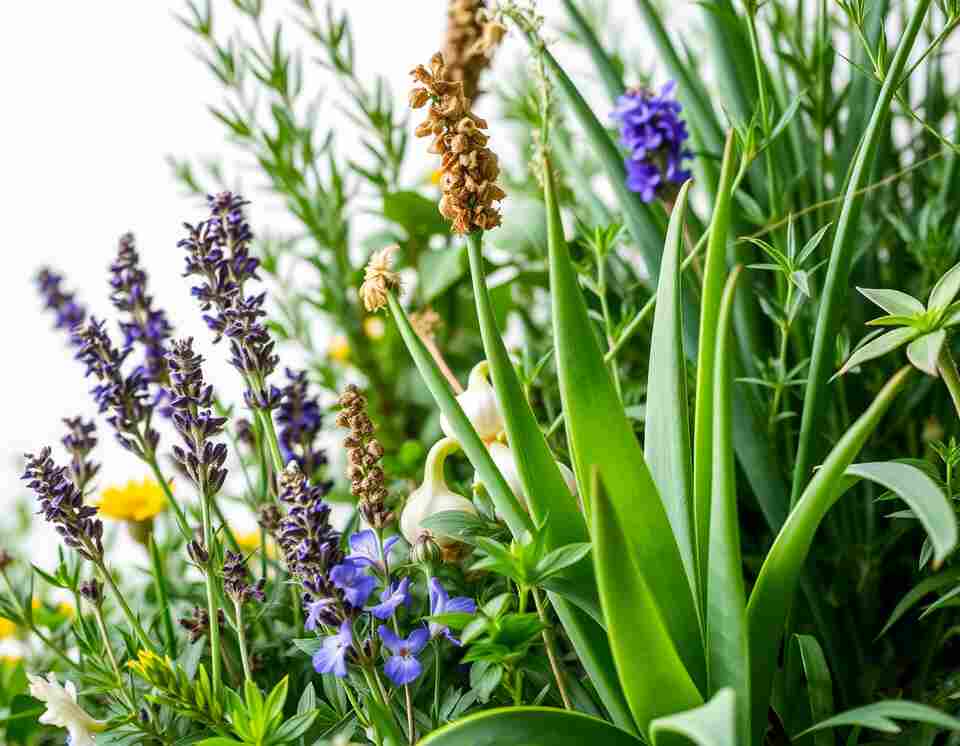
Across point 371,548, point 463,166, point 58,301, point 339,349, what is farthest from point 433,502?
point 339,349

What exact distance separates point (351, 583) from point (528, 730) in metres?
0.07

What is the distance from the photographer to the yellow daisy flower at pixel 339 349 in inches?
30.3

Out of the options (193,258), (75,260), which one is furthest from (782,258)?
(75,260)

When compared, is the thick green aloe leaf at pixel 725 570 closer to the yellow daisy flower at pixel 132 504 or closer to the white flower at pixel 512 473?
the white flower at pixel 512 473

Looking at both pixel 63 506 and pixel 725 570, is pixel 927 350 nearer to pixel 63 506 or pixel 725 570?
pixel 725 570

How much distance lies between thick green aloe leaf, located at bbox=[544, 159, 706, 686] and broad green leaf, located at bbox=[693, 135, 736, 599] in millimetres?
17

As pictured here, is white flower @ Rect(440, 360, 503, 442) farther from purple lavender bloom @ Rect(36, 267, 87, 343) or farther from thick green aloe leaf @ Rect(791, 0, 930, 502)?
purple lavender bloom @ Rect(36, 267, 87, 343)

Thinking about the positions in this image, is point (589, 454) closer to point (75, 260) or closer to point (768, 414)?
point (768, 414)

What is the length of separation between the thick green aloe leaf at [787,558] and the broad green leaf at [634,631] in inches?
1.5

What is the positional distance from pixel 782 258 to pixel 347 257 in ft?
1.24

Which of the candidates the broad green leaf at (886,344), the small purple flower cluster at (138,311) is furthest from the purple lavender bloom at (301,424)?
the broad green leaf at (886,344)

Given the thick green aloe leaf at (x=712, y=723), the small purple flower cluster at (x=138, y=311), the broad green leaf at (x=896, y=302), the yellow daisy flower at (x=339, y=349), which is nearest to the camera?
the thick green aloe leaf at (x=712, y=723)

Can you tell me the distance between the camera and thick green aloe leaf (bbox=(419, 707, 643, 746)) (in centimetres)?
27

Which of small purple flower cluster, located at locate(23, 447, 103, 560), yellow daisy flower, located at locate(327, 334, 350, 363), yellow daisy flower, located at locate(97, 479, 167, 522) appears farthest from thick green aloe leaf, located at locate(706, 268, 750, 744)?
yellow daisy flower, located at locate(327, 334, 350, 363)
